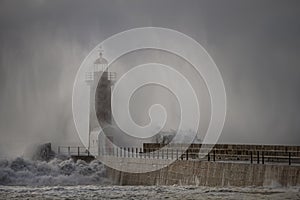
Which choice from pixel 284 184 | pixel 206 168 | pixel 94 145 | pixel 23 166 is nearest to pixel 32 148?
pixel 94 145

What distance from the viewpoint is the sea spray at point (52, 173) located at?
122 ft

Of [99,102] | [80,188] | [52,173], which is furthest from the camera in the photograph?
[99,102]

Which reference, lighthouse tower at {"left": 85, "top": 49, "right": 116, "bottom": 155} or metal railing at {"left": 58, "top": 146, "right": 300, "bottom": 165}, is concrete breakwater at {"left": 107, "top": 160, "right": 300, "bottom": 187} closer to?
metal railing at {"left": 58, "top": 146, "right": 300, "bottom": 165}

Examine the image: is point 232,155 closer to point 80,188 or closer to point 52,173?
point 80,188

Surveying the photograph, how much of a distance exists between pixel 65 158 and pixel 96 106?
4427 mm

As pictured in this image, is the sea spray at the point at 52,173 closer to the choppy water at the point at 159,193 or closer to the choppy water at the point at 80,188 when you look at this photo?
the choppy water at the point at 80,188

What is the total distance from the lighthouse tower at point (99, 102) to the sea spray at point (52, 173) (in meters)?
4.39

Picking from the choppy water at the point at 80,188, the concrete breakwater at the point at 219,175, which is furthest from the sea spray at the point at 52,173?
the concrete breakwater at the point at 219,175

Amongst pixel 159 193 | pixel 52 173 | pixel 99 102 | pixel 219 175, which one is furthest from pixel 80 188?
pixel 99 102

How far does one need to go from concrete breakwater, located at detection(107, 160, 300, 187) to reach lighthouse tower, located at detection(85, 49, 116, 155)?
11.1 metres

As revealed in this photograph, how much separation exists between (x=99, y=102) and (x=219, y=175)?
65.2ft

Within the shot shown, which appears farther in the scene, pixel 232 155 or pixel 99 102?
pixel 99 102

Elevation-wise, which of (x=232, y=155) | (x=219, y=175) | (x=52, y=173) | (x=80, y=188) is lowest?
(x=80, y=188)

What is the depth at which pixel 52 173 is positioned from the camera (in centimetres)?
3947
